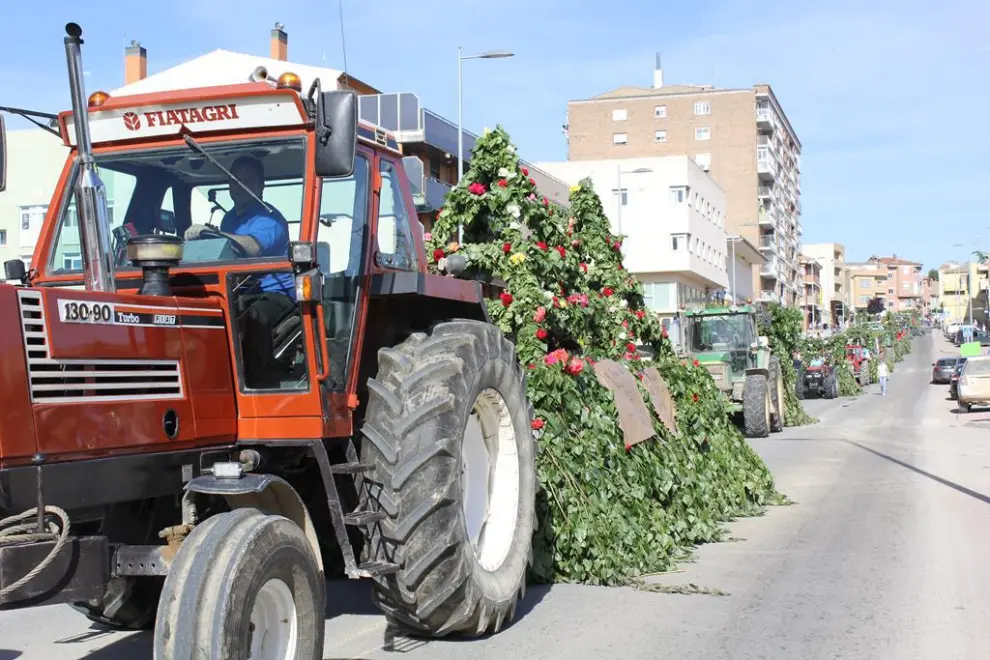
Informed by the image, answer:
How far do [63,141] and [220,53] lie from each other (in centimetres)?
3816

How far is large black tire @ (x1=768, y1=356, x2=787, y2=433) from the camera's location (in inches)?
1011

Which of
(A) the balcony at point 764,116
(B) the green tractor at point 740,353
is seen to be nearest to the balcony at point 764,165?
(A) the balcony at point 764,116

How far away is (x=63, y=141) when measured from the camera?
5.54m

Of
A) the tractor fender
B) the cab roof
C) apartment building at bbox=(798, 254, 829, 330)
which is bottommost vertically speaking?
the tractor fender

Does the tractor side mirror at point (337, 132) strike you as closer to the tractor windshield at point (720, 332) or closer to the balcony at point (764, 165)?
the tractor windshield at point (720, 332)

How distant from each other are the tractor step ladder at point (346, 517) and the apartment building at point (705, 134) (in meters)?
80.6

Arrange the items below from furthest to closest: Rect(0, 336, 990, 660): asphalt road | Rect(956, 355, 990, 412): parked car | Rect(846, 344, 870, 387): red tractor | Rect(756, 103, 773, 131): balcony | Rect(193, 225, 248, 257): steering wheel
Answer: Rect(756, 103, 773, 131): balcony → Rect(846, 344, 870, 387): red tractor → Rect(956, 355, 990, 412): parked car → Rect(0, 336, 990, 660): asphalt road → Rect(193, 225, 248, 257): steering wheel

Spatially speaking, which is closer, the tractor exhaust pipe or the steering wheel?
the tractor exhaust pipe

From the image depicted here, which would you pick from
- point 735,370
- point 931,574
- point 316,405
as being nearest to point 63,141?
point 316,405

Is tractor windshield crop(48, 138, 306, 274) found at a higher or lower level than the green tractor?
higher

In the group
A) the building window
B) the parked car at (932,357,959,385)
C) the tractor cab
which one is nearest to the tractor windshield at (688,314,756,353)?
the tractor cab

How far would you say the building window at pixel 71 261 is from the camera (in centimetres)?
536

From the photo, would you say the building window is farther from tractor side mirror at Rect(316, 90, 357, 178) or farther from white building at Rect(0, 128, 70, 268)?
white building at Rect(0, 128, 70, 268)

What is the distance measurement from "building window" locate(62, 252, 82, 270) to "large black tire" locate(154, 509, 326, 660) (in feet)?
Answer: 5.49
